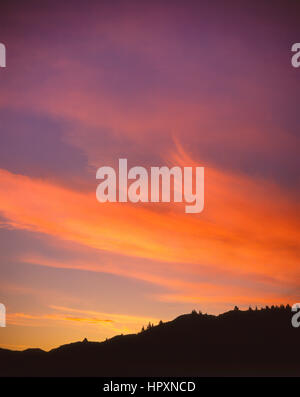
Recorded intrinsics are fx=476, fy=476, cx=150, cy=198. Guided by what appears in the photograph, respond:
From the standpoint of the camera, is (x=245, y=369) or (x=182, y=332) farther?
(x=182, y=332)

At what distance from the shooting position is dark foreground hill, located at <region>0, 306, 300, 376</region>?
8850 cm

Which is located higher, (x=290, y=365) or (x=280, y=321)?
(x=280, y=321)

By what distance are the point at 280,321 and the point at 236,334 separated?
39.6ft

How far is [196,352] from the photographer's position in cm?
10919

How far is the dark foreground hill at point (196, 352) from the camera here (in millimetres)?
88500

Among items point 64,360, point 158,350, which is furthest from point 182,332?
point 64,360

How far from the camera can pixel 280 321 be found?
383 ft
